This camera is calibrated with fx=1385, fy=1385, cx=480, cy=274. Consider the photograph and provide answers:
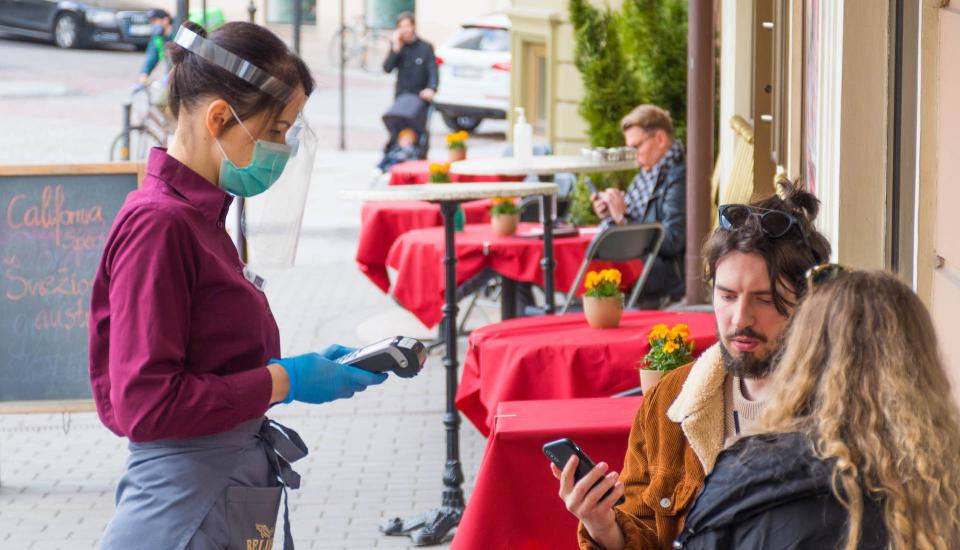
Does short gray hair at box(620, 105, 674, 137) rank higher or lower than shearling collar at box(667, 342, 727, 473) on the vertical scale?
higher

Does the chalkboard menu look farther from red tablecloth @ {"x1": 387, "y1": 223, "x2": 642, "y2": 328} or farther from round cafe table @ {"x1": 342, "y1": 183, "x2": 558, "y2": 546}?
red tablecloth @ {"x1": 387, "y1": 223, "x2": 642, "y2": 328}

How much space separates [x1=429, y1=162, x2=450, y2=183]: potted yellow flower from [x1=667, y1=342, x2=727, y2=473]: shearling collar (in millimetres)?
5395

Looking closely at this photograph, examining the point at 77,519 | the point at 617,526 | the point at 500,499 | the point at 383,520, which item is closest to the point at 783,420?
the point at 617,526

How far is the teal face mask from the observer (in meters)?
2.56

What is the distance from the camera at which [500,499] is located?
3.80 m

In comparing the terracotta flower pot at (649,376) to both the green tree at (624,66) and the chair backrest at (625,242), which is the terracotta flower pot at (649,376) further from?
the green tree at (624,66)

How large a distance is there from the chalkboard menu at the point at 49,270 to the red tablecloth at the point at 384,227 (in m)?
2.72

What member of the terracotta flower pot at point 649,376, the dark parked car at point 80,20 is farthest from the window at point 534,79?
the dark parked car at point 80,20

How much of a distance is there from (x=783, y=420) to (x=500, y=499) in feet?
6.11

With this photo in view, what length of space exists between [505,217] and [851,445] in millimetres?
5481

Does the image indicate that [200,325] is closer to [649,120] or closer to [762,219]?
[762,219]

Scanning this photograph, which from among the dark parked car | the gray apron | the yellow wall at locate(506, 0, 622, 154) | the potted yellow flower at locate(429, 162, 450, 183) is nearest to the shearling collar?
the gray apron

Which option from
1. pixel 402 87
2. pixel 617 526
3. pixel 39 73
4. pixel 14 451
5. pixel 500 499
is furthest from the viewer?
pixel 39 73

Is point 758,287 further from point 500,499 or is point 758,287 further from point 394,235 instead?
point 394,235
